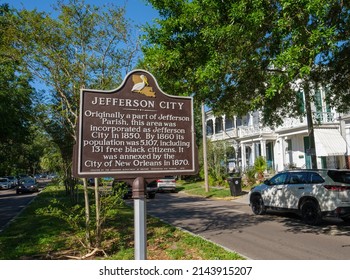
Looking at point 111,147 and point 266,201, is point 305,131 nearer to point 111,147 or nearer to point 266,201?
point 266,201

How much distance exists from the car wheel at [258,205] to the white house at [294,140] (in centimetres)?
390

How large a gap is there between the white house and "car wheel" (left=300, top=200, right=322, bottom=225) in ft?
19.1

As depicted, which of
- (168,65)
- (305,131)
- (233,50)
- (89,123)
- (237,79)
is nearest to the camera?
(89,123)

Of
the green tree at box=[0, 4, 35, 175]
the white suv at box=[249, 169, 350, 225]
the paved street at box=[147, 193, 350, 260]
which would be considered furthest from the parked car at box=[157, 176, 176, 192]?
the white suv at box=[249, 169, 350, 225]

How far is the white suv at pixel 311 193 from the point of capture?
1087 cm

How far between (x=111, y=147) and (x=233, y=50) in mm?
4428

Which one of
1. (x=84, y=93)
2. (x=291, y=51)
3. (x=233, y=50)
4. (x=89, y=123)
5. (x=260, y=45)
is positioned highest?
(x=260, y=45)

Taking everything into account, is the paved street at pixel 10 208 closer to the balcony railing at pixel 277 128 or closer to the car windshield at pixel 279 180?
the car windshield at pixel 279 180

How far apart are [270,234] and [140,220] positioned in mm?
6363

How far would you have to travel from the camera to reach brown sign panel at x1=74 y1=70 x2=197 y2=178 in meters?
4.91

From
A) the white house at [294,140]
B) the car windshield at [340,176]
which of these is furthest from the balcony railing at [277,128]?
the car windshield at [340,176]

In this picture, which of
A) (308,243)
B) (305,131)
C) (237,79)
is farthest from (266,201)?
(305,131)

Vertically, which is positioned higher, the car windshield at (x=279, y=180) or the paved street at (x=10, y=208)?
the car windshield at (x=279, y=180)

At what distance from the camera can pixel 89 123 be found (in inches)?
195
